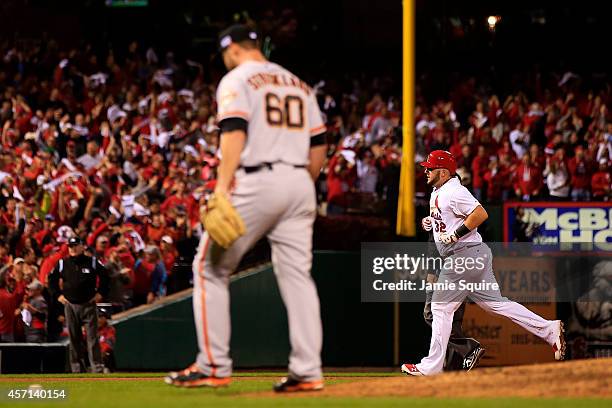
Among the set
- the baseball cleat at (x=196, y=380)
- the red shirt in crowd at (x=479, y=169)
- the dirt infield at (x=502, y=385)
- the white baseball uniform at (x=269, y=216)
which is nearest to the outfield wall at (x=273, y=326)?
the red shirt in crowd at (x=479, y=169)

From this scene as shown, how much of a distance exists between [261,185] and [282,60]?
81.4ft

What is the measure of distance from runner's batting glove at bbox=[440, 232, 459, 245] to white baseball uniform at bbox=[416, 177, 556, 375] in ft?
0.25

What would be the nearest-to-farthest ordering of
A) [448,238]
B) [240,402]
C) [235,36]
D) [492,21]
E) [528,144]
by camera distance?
[240,402], [235,36], [448,238], [528,144], [492,21]

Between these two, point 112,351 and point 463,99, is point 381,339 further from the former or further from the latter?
point 463,99

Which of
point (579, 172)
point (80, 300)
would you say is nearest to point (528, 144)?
point (579, 172)

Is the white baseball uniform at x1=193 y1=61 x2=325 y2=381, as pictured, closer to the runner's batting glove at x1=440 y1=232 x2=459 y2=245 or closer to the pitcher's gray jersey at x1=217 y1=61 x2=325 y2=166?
the pitcher's gray jersey at x1=217 y1=61 x2=325 y2=166

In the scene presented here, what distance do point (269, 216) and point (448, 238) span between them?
157 inches

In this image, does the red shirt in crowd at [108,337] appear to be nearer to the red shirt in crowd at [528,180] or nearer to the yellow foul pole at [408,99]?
the yellow foul pole at [408,99]

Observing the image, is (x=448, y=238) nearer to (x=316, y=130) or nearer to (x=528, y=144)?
(x=316, y=130)

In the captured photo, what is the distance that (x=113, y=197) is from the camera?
→ 64.3ft

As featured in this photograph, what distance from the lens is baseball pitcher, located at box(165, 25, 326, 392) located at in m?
7.43

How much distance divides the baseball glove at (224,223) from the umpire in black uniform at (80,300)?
855 centimetres

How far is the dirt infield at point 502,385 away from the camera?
7598 millimetres

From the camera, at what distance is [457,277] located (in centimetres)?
1095
